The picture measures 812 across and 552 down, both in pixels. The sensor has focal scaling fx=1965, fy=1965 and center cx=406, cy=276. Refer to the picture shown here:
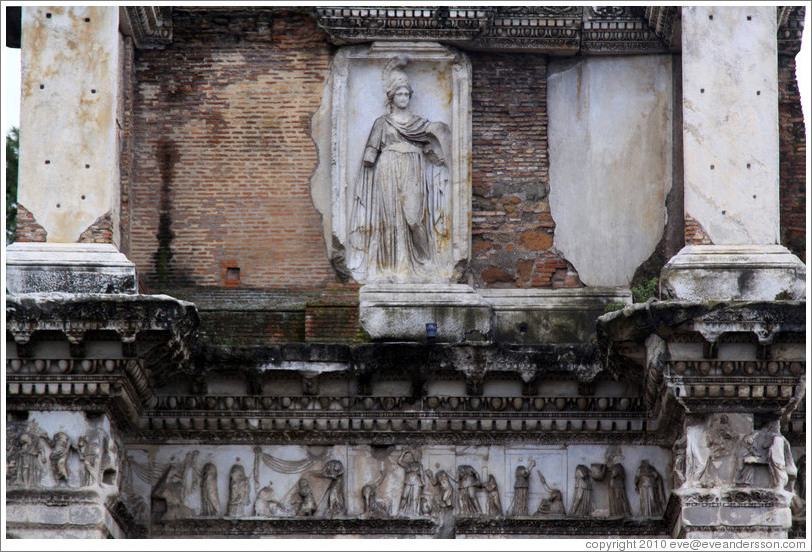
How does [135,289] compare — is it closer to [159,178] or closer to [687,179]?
[159,178]

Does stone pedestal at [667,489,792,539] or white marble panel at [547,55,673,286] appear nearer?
stone pedestal at [667,489,792,539]

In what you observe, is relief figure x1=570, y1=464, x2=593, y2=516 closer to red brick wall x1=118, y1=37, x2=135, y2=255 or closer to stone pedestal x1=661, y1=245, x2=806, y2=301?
stone pedestal x1=661, y1=245, x2=806, y2=301

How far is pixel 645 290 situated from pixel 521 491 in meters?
2.14

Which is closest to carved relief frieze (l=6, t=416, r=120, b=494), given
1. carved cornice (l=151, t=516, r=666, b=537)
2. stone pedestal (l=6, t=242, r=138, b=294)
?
carved cornice (l=151, t=516, r=666, b=537)

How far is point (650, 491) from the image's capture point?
54.6ft

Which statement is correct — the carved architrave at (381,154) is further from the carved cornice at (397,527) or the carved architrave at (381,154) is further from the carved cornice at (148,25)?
the carved cornice at (397,527)

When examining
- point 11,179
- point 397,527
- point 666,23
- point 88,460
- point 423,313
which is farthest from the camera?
point 11,179

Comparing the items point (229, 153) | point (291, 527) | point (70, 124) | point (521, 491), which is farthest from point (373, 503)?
point (70, 124)

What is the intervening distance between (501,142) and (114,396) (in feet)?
14.3

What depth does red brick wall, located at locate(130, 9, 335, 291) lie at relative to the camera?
17609mm

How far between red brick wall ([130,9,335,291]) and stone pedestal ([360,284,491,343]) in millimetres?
702

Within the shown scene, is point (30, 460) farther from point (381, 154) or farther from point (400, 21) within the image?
point (400, 21)

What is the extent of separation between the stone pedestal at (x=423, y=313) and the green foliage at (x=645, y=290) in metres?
1.34

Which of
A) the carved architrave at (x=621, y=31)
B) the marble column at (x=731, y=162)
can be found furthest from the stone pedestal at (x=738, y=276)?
the carved architrave at (x=621, y=31)
